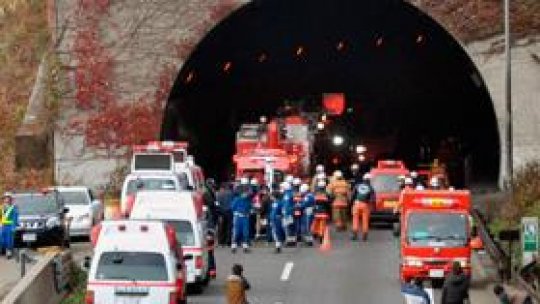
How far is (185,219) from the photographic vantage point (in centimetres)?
3138

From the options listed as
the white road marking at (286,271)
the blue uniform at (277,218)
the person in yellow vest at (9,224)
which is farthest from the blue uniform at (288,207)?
the person in yellow vest at (9,224)

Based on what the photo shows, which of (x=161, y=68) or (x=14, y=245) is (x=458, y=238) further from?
(x=161, y=68)

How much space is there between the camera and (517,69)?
2061 inches

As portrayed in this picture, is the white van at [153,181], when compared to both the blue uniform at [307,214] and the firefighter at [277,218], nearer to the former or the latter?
the firefighter at [277,218]

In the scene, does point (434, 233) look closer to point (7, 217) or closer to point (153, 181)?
point (7, 217)

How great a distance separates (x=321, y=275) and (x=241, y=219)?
5.19 meters

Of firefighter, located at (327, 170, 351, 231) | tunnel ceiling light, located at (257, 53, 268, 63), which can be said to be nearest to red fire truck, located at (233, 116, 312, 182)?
firefighter, located at (327, 170, 351, 231)

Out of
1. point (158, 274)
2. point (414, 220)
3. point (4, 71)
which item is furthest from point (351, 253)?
point (4, 71)

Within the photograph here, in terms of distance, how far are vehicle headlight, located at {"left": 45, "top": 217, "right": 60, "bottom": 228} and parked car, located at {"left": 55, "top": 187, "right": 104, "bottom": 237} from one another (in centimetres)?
235

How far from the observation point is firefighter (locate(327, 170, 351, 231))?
4419cm

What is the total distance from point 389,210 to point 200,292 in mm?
16779

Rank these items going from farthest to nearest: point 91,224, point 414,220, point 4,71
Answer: point 4,71 → point 91,224 → point 414,220

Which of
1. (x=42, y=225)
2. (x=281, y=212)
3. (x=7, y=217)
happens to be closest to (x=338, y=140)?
(x=281, y=212)

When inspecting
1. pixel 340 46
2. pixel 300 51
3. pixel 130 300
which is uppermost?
pixel 340 46
